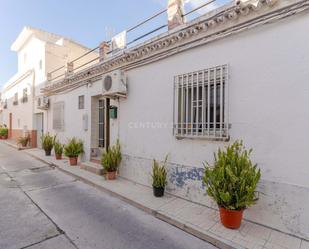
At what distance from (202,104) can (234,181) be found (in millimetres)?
1762

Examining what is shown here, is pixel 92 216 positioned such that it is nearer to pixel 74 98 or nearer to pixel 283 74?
pixel 283 74

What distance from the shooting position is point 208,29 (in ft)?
13.9

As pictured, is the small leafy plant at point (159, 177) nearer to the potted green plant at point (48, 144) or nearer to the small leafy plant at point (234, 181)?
the small leafy plant at point (234, 181)

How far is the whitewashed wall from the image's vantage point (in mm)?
3154

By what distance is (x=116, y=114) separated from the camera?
667cm

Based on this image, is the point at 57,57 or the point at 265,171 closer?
the point at 265,171

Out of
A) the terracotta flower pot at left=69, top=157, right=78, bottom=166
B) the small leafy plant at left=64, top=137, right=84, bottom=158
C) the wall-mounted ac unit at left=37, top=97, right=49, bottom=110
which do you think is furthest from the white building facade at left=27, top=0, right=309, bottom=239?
the wall-mounted ac unit at left=37, top=97, right=49, bottom=110

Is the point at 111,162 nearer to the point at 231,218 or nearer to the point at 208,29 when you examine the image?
the point at 231,218

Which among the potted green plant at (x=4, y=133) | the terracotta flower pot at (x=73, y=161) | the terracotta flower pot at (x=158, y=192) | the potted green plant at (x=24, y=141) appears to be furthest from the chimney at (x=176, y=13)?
the potted green plant at (x=4, y=133)

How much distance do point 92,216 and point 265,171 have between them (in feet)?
10.6

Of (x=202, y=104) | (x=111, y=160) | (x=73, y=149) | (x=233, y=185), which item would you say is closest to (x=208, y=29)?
(x=202, y=104)

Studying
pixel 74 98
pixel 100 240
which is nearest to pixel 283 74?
pixel 100 240

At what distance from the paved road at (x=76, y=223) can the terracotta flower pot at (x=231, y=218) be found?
0.49 meters

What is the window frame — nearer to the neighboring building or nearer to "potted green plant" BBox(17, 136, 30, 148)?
the neighboring building
